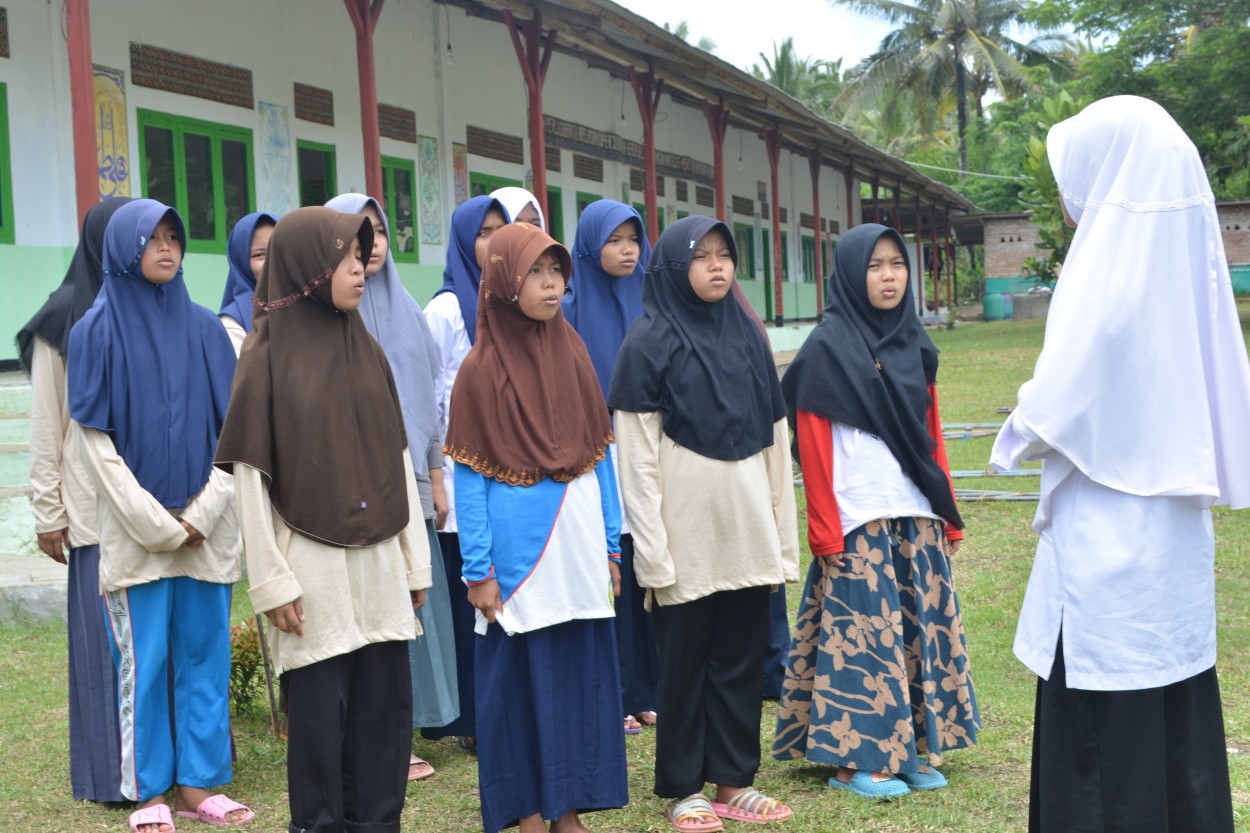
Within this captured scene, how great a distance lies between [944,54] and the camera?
4284cm

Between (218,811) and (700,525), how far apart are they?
5.08ft

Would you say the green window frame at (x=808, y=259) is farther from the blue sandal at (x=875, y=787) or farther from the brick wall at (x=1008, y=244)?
the blue sandal at (x=875, y=787)

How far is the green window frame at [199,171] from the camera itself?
9.46m

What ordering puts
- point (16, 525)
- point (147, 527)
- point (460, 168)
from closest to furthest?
1. point (147, 527)
2. point (16, 525)
3. point (460, 168)

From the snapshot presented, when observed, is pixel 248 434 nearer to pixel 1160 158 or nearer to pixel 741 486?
pixel 741 486

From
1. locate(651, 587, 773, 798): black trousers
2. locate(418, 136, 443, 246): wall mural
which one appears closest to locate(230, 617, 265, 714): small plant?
locate(651, 587, 773, 798): black trousers

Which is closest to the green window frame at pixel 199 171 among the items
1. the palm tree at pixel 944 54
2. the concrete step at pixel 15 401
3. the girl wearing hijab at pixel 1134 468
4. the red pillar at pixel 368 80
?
the red pillar at pixel 368 80

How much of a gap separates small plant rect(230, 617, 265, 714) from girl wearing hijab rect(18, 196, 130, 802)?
28.5 inches

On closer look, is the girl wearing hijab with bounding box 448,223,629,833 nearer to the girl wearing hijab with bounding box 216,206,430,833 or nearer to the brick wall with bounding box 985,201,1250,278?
the girl wearing hijab with bounding box 216,206,430,833

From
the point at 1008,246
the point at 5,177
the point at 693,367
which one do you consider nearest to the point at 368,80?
the point at 5,177

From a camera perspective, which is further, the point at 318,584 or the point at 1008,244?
the point at 1008,244

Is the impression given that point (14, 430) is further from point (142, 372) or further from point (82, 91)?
point (142, 372)

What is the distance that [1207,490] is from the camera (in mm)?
2502

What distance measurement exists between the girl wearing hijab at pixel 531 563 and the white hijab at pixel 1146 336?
1.23m
